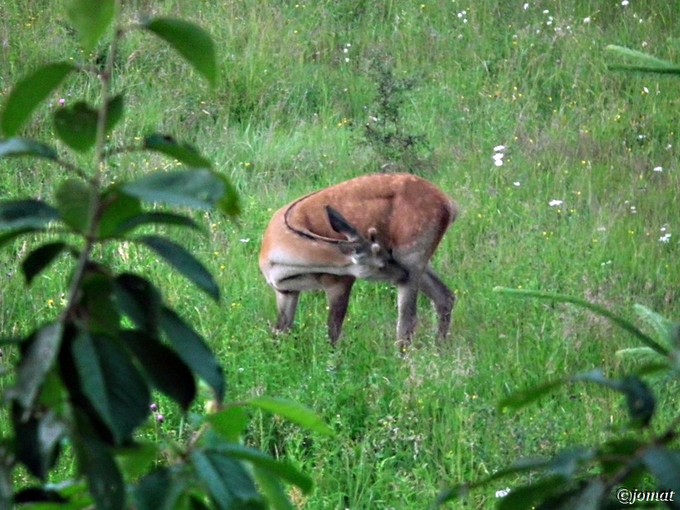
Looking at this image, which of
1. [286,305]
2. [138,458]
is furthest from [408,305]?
[138,458]

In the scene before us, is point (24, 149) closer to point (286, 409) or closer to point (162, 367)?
point (162, 367)

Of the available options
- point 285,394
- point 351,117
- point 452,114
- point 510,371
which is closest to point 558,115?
point 452,114

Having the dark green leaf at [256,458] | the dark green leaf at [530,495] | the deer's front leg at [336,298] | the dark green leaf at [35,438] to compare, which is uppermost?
the dark green leaf at [35,438]

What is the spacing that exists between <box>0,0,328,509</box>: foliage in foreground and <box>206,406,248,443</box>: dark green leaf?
178 mm

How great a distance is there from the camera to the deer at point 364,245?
7.48 meters

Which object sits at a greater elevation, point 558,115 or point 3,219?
point 3,219

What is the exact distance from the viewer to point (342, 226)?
741cm

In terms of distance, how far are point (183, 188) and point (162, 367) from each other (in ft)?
0.62

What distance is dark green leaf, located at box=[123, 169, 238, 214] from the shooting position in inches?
48.8

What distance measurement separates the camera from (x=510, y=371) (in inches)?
253

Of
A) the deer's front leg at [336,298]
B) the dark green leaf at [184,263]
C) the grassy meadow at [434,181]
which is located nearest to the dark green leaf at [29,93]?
the dark green leaf at [184,263]

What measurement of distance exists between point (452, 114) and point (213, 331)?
424 centimetres

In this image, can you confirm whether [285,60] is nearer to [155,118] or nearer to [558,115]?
[155,118]

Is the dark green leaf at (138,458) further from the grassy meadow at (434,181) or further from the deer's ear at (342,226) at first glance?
the deer's ear at (342,226)
